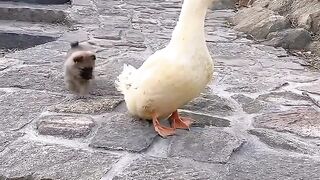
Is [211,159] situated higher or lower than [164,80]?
lower

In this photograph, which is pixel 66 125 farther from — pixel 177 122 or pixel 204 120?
pixel 204 120

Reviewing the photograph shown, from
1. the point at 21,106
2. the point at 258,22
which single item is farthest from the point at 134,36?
the point at 21,106

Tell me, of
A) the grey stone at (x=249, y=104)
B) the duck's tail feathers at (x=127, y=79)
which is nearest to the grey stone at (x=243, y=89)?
the grey stone at (x=249, y=104)

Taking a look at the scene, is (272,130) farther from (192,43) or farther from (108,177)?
(108,177)

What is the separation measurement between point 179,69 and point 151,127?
0.45 metres

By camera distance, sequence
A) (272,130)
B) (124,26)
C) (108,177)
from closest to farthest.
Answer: (108,177)
(272,130)
(124,26)

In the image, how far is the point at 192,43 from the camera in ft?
9.50

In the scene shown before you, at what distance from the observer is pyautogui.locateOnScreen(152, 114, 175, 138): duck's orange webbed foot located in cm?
302

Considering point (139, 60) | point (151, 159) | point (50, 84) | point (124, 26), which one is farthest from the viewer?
point (124, 26)

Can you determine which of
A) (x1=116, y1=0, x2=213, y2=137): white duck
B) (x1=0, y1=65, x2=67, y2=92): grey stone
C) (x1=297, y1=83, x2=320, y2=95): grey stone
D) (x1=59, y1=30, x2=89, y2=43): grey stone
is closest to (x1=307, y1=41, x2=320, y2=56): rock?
(x1=297, y1=83, x2=320, y2=95): grey stone

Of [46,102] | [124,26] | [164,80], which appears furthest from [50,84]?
[124,26]

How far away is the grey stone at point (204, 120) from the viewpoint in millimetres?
3275

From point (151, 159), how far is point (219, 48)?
2855mm

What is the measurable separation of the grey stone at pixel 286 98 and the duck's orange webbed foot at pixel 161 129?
1043 mm
